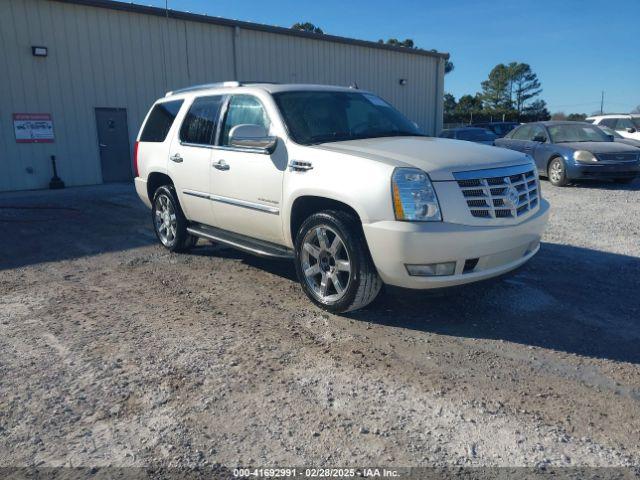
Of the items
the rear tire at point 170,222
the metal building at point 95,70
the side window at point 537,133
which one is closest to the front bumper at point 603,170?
the side window at point 537,133

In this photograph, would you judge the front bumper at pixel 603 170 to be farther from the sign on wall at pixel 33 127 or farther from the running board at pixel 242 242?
the sign on wall at pixel 33 127

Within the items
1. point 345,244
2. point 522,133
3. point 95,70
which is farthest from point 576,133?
point 95,70

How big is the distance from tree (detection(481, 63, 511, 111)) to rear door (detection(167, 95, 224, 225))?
8617cm

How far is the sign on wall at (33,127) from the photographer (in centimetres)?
1318

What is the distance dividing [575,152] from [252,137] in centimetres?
944

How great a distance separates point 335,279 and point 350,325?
0.38 metres

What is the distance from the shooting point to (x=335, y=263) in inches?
165

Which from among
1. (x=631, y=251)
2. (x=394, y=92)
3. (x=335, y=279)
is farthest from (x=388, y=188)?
(x=394, y=92)

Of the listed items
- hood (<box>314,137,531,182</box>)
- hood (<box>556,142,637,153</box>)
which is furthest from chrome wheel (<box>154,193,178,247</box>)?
hood (<box>556,142,637,153</box>)

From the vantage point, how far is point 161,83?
1536 centimetres

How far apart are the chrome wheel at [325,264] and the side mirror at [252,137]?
87 cm

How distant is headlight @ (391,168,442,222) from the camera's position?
3.70 metres

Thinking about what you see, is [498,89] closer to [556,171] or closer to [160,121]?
[556,171]

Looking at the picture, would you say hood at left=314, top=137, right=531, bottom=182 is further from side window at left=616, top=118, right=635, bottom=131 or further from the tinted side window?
side window at left=616, top=118, right=635, bottom=131
